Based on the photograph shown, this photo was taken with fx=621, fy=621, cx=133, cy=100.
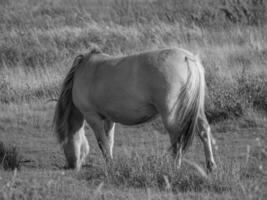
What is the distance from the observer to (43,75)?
436 inches

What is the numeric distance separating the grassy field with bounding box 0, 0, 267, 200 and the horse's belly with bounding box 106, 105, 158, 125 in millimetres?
423

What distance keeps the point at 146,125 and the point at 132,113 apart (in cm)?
225

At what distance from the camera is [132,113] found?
6.64m

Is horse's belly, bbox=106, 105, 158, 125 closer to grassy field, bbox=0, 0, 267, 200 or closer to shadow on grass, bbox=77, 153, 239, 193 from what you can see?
grassy field, bbox=0, 0, 267, 200

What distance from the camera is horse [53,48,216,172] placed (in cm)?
623

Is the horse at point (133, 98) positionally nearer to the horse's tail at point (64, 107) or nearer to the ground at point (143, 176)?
the horse's tail at point (64, 107)

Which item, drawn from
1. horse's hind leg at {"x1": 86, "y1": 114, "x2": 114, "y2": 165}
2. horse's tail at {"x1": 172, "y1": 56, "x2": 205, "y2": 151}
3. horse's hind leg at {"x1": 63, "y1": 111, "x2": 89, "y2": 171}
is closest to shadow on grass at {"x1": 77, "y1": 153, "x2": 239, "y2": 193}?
horse's tail at {"x1": 172, "y1": 56, "x2": 205, "y2": 151}

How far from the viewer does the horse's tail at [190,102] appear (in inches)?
244

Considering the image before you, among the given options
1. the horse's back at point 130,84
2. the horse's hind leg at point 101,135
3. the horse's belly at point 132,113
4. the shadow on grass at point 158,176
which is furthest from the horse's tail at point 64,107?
the shadow on grass at point 158,176

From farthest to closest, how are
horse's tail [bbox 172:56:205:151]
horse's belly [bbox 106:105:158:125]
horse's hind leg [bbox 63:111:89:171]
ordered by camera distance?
horse's hind leg [bbox 63:111:89:171], horse's belly [bbox 106:105:158:125], horse's tail [bbox 172:56:205:151]

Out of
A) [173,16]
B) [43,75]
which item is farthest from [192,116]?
[173,16]

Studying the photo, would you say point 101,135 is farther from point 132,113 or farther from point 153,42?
point 153,42

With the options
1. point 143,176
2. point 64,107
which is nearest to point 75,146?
point 64,107

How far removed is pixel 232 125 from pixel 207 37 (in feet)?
16.1
